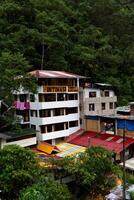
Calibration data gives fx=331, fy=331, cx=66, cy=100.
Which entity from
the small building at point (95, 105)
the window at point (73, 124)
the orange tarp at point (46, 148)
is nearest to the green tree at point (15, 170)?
the orange tarp at point (46, 148)

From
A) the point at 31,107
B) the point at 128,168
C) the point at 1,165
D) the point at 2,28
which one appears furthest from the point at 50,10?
the point at 1,165

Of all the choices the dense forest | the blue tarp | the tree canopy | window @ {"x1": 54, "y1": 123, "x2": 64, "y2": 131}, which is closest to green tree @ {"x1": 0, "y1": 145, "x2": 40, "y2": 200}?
the tree canopy

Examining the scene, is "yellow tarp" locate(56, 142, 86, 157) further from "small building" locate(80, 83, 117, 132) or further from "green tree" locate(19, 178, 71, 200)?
"green tree" locate(19, 178, 71, 200)

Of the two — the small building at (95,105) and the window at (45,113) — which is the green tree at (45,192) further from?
the small building at (95,105)

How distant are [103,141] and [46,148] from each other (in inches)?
256

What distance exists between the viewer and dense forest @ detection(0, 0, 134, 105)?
4666 cm

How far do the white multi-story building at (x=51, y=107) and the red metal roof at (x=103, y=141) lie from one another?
1864 mm

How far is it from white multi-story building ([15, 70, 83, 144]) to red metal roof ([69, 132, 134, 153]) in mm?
1864

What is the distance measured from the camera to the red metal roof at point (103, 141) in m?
35.4

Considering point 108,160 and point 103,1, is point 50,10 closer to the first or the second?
point 103,1

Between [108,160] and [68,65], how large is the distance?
24.9 m

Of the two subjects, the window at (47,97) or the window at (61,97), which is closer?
the window at (47,97)

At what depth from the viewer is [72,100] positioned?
40750mm

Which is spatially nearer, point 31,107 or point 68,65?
point 31,107
